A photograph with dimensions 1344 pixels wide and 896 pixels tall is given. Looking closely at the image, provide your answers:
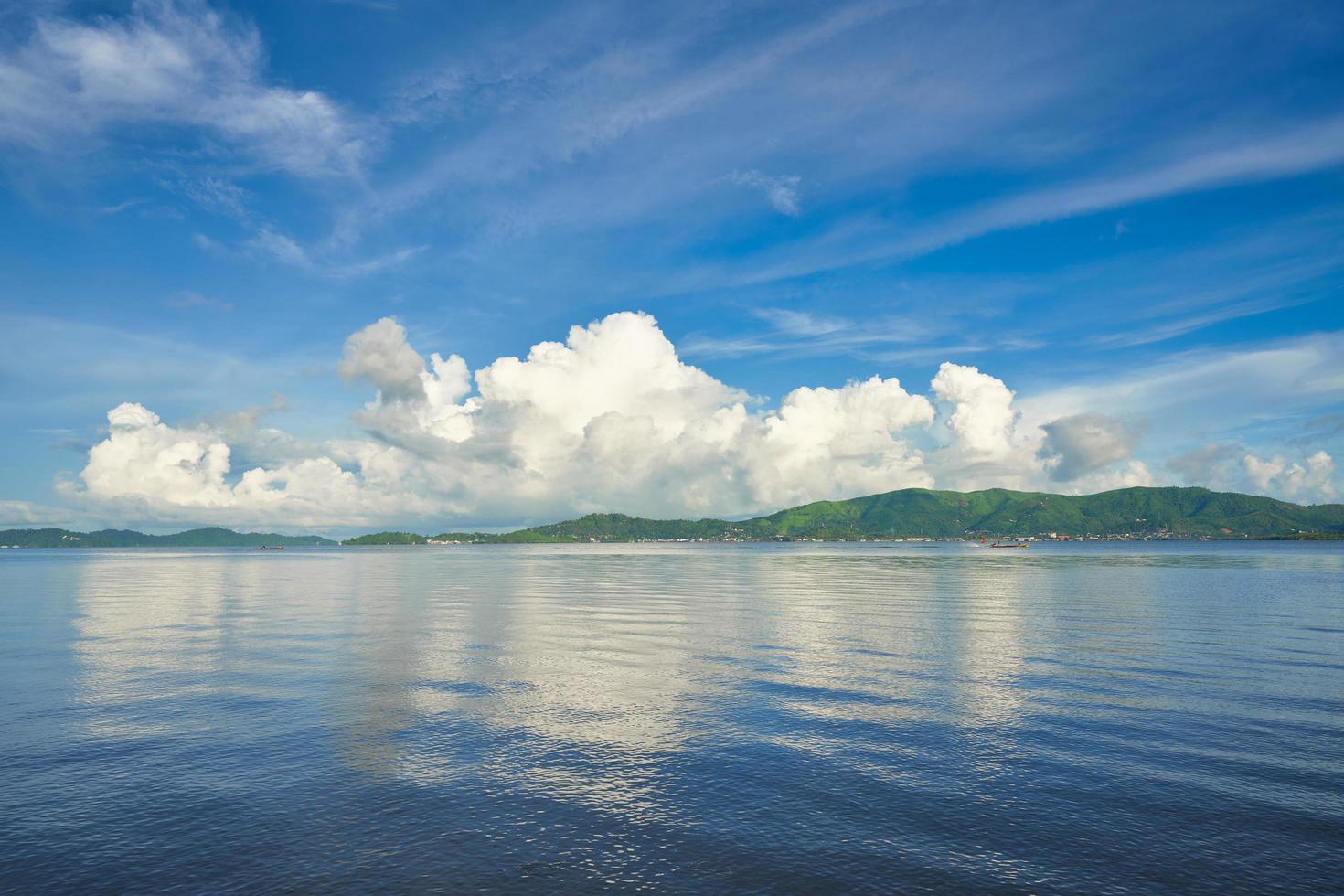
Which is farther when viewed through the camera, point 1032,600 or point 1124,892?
point 1032,600

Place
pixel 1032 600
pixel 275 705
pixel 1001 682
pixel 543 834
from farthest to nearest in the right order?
pixel 1032 600
pixel 1001 682
pixel 275 705
pixel 543 834

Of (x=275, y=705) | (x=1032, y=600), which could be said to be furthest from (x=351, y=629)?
(x=1032, y=600)

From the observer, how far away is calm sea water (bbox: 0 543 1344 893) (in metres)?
19.3

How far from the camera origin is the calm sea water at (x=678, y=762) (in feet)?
63.5

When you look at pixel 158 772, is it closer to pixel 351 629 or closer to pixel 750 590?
pixel 351 629

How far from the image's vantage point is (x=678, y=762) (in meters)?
27.6

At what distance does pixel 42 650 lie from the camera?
53562mm

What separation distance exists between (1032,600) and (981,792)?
240 feet

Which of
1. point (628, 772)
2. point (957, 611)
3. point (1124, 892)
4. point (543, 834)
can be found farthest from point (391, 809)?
point (957, 611)

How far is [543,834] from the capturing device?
2109 centimetres

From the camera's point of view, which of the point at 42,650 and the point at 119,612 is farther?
the point at 119,612

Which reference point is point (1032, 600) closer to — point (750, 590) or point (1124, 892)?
point (750, 590)

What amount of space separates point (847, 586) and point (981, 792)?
94943mm

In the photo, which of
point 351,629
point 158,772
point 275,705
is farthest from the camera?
point 351,629
